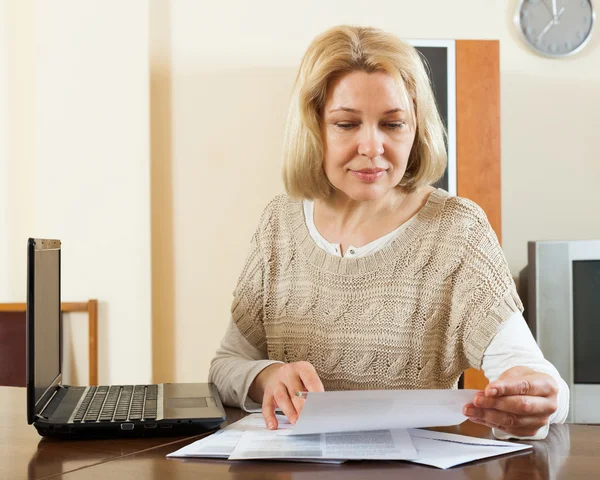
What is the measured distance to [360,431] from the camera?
98 cm

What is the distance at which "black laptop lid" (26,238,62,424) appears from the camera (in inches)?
38.2

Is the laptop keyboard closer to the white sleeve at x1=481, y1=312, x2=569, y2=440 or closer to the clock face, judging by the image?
the white sleeve at x1=481, y1=312, x2=569, y2=440

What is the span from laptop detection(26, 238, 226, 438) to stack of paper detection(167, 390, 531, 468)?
0.08m

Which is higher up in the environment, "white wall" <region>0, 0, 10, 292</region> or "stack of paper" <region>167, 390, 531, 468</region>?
"white wall" <region>0, 0, 10, 292</region>

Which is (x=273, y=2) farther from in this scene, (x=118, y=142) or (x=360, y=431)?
(x=360, y=431)

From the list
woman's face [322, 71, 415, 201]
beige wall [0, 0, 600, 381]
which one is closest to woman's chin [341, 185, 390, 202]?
woman's face [322, 71, 415, 201]

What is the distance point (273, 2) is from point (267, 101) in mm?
369

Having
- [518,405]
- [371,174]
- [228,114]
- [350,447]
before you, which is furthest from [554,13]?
[350,447]

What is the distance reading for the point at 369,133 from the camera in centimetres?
138

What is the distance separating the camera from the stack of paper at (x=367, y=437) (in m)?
0.86

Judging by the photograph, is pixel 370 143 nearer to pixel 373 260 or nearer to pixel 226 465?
pixel 373 260

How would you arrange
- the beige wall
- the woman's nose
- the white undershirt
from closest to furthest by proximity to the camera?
the white undershirt
the woman's nose
the beige wall

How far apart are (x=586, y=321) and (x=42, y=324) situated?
198cm

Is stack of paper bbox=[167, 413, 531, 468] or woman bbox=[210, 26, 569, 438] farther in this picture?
woman bbox=[210, 26, 569, 438]
